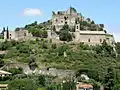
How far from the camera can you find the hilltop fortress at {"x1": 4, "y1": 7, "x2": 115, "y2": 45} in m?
73.2

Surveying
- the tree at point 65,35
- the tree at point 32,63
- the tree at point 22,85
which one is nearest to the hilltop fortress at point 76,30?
the tree at point 65,35

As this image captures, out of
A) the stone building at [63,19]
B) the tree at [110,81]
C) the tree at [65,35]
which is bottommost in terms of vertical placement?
the tree at [110,81]

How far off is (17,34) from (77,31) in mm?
8396

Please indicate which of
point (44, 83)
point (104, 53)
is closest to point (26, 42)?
point (104, 53)

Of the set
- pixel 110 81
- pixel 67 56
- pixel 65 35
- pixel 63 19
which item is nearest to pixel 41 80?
pixel 110 81

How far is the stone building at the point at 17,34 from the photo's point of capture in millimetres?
73188

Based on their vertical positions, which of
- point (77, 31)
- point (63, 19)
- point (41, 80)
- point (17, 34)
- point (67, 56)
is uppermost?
point (63, 19)

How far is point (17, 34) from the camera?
74188 mm

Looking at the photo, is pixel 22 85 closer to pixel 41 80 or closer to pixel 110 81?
pixel 41 80

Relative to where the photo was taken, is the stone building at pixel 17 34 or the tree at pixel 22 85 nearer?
the tree at pixel 22 85

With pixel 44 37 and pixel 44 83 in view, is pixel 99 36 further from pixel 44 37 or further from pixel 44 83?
pixel 44 83

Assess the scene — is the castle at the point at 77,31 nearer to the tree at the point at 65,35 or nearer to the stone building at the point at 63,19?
the stone building at the point at 63,19

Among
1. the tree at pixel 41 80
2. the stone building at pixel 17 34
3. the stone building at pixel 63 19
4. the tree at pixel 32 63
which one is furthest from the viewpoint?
the stone building at pixel 63 19

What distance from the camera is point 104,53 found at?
231ft
